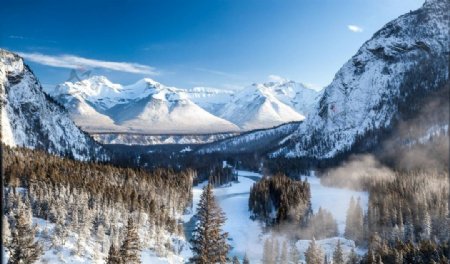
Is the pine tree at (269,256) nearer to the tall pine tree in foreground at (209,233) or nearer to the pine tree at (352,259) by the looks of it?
the pine tree at (352,259)

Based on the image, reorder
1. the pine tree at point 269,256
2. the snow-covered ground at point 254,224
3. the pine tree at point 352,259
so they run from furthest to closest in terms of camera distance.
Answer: the snow-covered ground at point 254,224 → the pine tree at point 269,256 → the pine tree at point 352,259

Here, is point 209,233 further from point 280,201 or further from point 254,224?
point 280,201

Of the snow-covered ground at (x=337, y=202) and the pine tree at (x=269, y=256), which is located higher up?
the snow-covered ground at (x=337, y=202)

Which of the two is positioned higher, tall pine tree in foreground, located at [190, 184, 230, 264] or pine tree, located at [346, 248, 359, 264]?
tall pine tree in foreground, located at [190, 184, 230, 264]

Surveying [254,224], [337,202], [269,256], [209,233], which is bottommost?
[269,256]

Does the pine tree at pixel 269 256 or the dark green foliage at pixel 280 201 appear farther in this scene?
the dark green foliage at pixel 280 201

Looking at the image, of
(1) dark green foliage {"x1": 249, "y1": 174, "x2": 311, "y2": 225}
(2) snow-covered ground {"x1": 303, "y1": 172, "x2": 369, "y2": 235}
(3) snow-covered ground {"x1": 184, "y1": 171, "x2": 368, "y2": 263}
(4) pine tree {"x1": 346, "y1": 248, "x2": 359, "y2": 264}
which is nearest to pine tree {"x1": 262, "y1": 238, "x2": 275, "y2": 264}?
(3) snow-covered ground {"x1": 184, "y1": 171, "x2": 368, "y2": 263}

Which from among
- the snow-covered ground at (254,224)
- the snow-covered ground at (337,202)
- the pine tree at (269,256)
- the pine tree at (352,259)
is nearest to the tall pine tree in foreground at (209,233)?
the pine tree at (352,259)

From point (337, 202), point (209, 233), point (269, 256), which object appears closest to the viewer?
point (209, 233)

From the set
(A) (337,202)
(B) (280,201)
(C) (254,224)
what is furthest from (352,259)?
(A) (337,202)

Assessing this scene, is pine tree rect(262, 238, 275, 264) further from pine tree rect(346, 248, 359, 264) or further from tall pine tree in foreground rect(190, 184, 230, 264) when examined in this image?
tall pine tree in foreground rect(190, 184, 230, 264)

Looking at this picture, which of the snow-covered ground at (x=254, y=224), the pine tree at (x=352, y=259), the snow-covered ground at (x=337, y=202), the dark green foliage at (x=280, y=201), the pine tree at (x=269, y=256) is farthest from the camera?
the snow-covered ground at (x=337, y=202)
